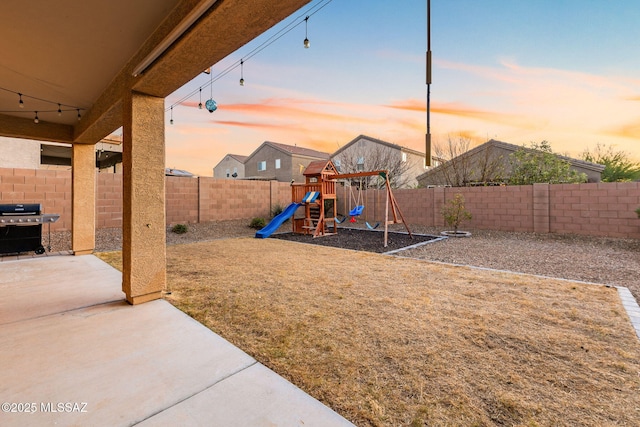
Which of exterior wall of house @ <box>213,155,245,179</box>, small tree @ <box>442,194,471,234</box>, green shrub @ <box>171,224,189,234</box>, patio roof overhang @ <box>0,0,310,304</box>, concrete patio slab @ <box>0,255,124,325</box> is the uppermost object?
exterior wall of house @ <box>213,155,245,179</box>

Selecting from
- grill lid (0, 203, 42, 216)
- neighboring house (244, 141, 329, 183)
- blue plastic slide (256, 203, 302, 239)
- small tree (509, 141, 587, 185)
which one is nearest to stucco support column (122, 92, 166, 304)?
grill lid (0, 203, 42, 216)

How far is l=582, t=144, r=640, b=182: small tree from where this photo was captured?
47.4 feet

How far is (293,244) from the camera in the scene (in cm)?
700

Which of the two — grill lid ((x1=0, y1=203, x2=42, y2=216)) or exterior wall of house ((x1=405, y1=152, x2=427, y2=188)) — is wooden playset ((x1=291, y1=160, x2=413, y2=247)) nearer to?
grill lid ((x1=0, y1=203, x2=42, y2=216))

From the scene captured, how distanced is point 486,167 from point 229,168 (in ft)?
77.5

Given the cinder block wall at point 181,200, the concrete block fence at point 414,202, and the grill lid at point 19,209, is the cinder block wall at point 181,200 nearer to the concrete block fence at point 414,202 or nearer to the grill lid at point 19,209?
the concrete block fence at point 414,202

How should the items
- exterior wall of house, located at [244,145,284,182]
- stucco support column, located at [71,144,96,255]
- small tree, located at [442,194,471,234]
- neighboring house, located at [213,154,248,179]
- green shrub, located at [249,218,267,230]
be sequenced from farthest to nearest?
1. neighboring house, located at [213,154,248,179]
2. exterior wall of house, located at [244,145,284,182]
3. green shrub, located at [249,218,267,230]
4. small tree, located at [442,194,471,234]
5. stucco support column, located at [71,144,96,255]

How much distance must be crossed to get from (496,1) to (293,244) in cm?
709

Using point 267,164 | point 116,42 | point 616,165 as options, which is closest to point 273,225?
point 116,42

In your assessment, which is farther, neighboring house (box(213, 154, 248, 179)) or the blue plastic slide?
neighboring house (box(213, 154, 248, 179))

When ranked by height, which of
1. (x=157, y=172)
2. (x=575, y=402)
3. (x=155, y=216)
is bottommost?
(x=575, y=402)

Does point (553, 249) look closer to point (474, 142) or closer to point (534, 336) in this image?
point (534, 336)

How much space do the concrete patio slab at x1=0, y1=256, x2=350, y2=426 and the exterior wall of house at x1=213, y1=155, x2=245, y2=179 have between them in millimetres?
25327

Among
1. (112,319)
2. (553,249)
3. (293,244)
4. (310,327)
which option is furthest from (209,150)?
(553,249)
